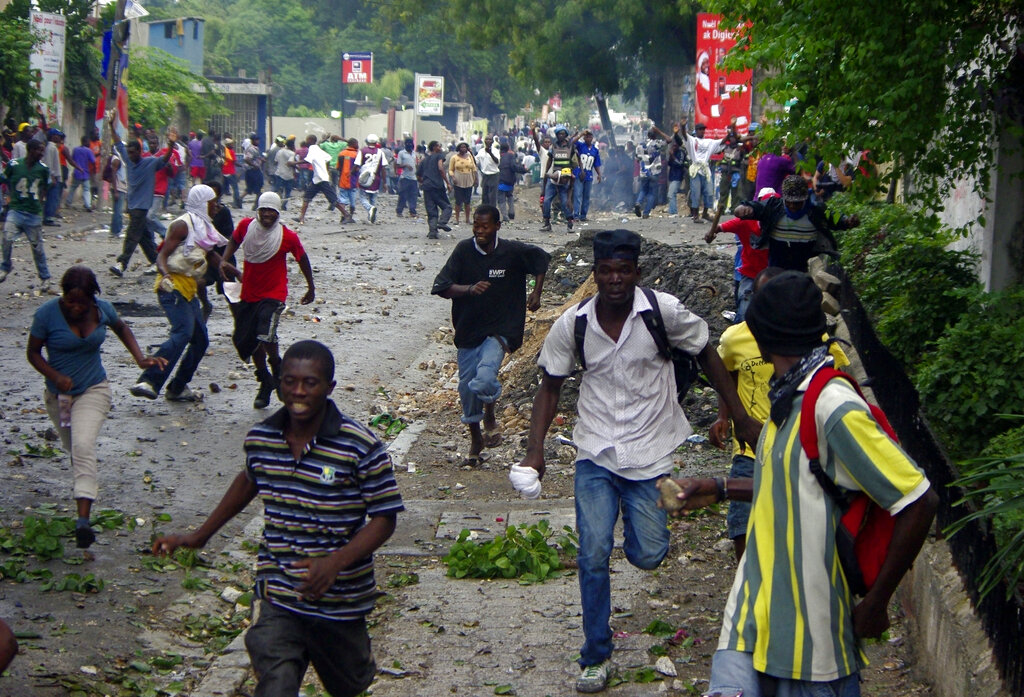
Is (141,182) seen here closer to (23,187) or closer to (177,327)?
(23,187)

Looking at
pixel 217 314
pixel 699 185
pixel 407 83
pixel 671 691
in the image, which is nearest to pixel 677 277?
pixel 217 314

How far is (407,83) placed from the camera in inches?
3086

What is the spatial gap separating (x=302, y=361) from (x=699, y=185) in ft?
72.2

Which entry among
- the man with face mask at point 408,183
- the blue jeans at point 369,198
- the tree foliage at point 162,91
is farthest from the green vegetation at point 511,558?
the tree foliage at point 162,91

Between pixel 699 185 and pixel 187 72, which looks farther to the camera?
pixel 187 72

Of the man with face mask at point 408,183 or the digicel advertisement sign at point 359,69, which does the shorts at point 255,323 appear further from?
the digicel advertisement sign at point 359,69

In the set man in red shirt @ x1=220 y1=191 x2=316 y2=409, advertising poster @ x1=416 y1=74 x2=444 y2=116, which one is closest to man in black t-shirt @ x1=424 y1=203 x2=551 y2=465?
man in red shirt @ x1=220 y1=191 x2=316 y2=409

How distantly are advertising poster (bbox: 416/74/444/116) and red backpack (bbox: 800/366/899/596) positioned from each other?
1984 inches

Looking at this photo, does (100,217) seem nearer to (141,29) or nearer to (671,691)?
(671,691)

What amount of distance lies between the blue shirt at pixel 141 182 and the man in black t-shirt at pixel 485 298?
9.20 metres

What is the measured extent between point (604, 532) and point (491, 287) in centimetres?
377

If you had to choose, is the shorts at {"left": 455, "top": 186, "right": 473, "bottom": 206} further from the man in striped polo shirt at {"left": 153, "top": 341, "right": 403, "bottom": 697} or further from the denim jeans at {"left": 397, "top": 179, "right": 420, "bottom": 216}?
the man in striped polo shirt at {"left": 153, "top": 341, "right": 403, "bottom": 697}

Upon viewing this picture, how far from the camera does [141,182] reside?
55.0 ft

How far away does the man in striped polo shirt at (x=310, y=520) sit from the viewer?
3.77 m
